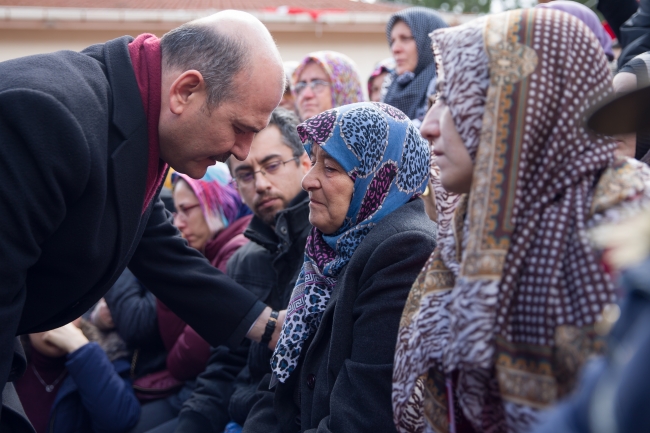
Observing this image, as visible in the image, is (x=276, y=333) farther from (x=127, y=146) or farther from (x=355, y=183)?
(x=127, y=146)

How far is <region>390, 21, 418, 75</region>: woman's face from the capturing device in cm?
519

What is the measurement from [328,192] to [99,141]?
903 millimetres

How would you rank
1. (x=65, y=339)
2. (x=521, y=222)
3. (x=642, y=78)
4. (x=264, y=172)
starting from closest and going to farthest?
1. (x=521, y=222)
2. (x=642, y=78)
3. (x=65, y=339)
4. (x=264, y=172)

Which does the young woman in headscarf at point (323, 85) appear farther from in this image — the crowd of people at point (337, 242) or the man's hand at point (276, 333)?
the man's hand at point (276, 333)

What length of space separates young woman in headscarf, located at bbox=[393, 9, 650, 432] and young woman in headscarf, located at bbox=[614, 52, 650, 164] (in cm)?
96

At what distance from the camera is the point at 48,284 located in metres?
2.16

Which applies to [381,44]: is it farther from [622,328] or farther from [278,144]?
[622,328]

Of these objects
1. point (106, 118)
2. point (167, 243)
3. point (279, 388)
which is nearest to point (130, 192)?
point (106, 118)

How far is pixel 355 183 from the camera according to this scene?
253 centimetres

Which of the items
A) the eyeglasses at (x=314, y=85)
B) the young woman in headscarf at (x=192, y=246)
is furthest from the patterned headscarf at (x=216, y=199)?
the eyeglasses at (x=314, y=85)

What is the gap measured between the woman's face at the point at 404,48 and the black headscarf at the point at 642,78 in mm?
2434

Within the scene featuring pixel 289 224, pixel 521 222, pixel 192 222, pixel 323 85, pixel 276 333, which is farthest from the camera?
pixel 323 85

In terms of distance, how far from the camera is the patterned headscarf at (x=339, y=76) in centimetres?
522

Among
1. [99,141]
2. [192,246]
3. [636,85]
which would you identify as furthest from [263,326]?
[636,85]
